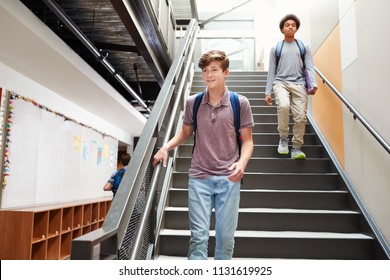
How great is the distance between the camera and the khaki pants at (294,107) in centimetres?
347

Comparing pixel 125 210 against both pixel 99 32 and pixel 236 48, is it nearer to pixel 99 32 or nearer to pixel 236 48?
pixel 99 32

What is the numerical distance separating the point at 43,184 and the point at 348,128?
16.8 feet

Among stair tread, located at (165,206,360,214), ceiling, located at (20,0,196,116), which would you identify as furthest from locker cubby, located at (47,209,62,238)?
stair tread, located at (165,206,360,214)

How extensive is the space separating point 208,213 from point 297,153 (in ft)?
6.71

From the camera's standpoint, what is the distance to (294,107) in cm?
356

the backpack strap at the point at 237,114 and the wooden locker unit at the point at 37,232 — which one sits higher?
the backpack strap at the point at 237,114

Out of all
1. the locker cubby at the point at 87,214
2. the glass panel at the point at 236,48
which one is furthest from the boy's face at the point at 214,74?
the glass panel at the point at 236,48

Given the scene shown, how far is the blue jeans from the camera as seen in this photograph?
1661mm

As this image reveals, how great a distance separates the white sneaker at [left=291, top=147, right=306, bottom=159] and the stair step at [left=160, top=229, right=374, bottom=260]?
1.04 meters

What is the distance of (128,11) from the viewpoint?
4109mm

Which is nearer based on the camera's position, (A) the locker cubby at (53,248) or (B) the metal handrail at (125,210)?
(B) the metal handrail at (125,210)

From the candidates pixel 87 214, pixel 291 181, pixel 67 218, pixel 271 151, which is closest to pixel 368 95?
pixel 291 181

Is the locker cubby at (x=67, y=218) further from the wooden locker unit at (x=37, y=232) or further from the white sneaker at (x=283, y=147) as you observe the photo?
the white sneaker at (x=283, y=147)
